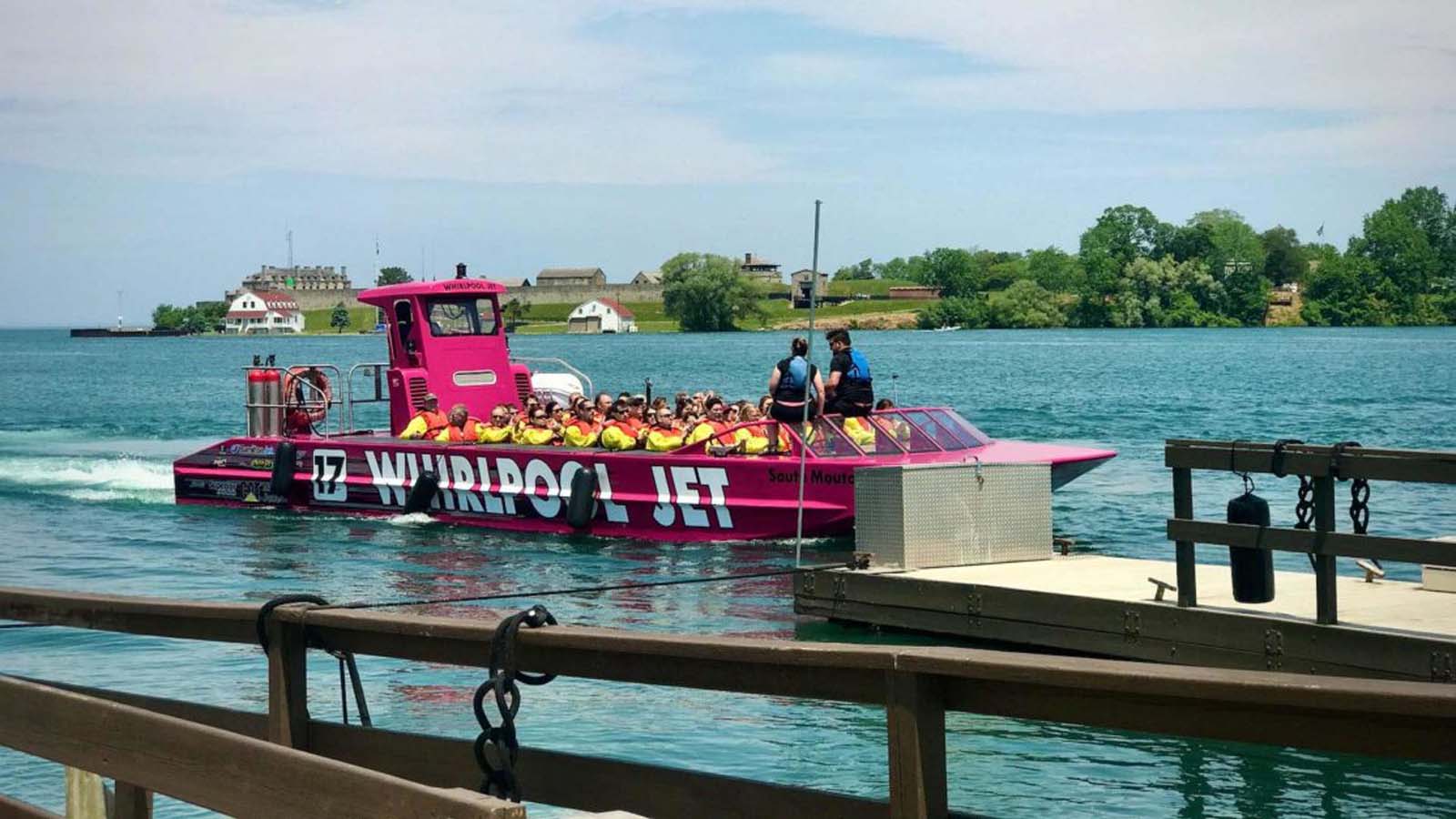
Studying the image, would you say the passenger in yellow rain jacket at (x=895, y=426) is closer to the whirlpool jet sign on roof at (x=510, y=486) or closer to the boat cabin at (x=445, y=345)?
the whirlpool jet sign on roof at (x=510, y=486)

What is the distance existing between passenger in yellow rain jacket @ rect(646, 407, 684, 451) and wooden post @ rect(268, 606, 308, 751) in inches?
678

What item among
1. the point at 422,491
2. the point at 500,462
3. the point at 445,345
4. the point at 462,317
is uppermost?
the point at 462,317

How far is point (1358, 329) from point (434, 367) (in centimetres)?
15951

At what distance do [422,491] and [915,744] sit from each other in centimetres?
2169

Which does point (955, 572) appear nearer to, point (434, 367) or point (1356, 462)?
point (1356, 462)


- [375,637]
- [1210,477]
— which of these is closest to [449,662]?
[375,637]

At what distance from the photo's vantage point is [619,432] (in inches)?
911

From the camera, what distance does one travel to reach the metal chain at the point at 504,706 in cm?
450

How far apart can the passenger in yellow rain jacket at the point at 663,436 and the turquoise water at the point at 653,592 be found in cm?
134

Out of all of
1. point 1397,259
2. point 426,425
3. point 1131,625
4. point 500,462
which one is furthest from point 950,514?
point 1397,259

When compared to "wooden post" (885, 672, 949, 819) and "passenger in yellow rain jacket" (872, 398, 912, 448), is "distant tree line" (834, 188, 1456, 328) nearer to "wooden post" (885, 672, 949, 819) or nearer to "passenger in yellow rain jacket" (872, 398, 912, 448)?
"passenger in yellow rain jacket" (872, 398, 912, 448)

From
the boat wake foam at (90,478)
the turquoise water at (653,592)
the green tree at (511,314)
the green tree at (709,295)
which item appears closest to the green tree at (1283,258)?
the green tree at (709,295)

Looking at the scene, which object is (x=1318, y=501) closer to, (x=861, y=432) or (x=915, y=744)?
(x=915, y=744)

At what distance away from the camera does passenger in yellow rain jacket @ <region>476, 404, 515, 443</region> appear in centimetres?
2483
